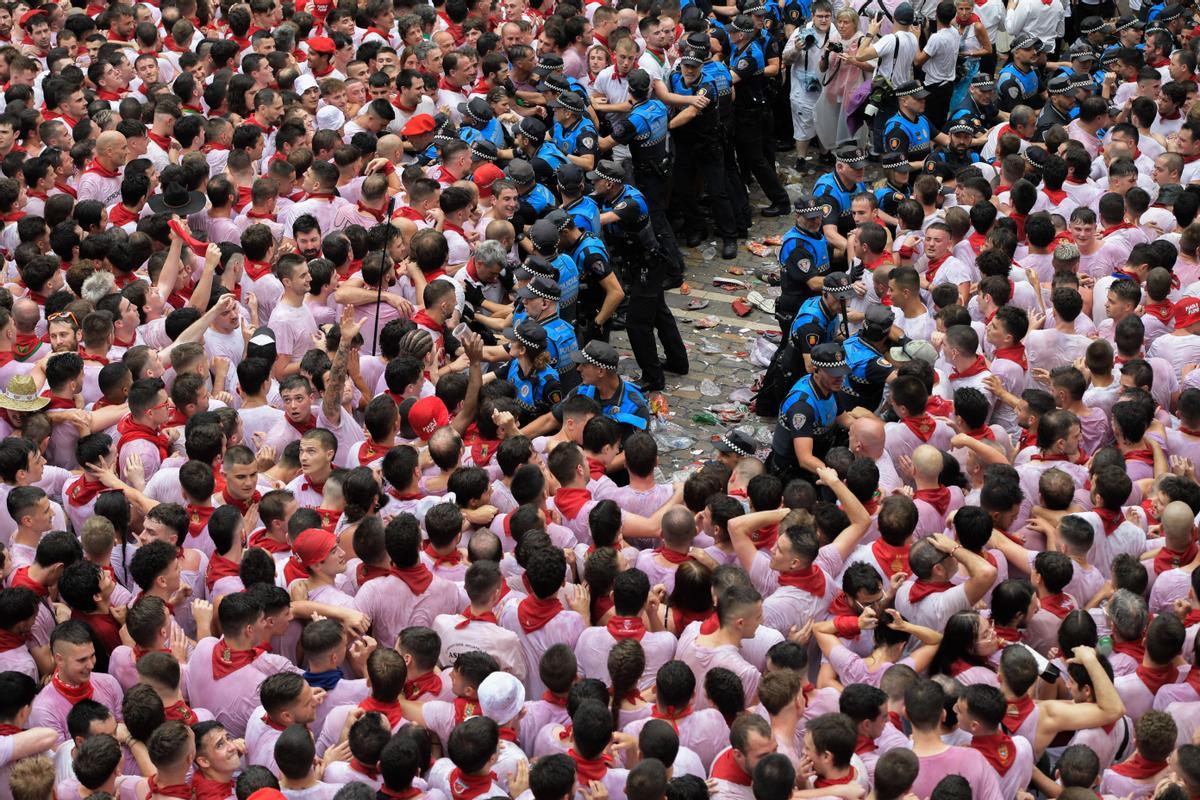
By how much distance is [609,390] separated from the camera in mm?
10031

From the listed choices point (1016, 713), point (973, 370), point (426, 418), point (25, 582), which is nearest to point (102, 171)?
point (426, 418)

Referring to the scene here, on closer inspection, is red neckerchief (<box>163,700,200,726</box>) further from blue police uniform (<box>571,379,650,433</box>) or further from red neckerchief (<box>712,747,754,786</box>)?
blue police uniform (<box>571,379,650,433</box>)

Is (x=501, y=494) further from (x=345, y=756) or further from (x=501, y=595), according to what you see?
(x=345, y=756)

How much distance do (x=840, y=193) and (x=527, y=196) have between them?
8.89 feet

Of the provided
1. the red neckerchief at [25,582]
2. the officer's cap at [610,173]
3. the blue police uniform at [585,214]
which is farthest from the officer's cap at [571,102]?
the red neckerchief at [25,582]

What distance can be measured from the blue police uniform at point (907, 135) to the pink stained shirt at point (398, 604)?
808 cm

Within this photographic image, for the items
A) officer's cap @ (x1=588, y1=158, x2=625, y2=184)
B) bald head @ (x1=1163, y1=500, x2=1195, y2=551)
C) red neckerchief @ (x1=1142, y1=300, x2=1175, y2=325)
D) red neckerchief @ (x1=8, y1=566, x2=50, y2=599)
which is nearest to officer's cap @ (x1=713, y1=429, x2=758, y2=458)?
bald head @ (x1=1163, y1=500, x2=1195, y2=551)

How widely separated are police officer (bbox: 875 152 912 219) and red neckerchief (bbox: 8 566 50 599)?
8155 mm

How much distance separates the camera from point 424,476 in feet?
29.5

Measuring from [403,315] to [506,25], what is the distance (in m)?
5.29

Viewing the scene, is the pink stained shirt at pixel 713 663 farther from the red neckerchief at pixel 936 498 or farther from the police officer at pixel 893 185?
the police officer at pixel 893 185

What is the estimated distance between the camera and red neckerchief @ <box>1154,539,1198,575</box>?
815 cm

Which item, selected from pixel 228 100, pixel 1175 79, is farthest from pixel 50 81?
pixel 1175 79

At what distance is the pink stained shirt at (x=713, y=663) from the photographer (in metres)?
7.25
